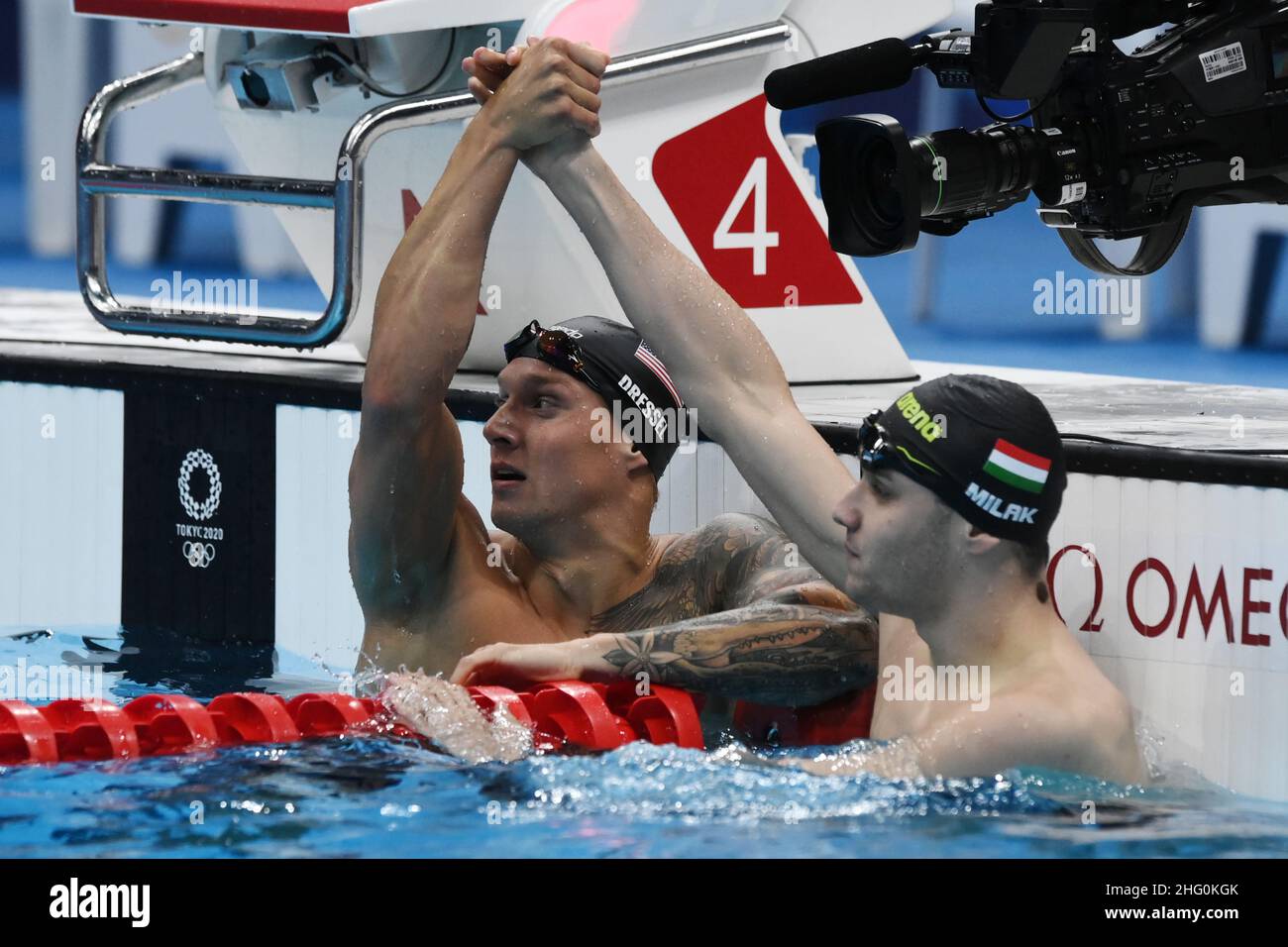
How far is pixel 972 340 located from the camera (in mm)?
8586

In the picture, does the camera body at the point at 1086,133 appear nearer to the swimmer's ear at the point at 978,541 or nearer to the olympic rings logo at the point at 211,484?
the swimmer's ear at the point at 978,541

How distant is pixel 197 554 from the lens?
4770mm

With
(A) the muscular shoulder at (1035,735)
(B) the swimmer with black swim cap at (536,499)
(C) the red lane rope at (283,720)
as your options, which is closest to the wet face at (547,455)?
(B) the swimmer with black swim cap at (536,499)

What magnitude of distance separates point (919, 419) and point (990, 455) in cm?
12

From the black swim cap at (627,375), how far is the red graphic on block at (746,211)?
3.57 ft

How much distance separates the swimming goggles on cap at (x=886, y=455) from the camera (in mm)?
2811

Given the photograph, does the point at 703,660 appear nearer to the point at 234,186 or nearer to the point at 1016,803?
the point at 1016,803

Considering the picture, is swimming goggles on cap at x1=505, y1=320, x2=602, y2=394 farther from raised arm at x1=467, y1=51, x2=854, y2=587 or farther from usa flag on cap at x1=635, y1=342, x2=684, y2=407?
raised arm at x1=467, y1=51, x2=854, y2=587

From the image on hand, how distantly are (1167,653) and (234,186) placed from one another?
244 cm

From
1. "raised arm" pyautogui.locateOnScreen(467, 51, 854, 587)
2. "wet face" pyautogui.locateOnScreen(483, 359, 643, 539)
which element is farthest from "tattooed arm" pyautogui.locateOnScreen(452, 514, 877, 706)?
"wet face" pyautogui.locateOnScreen(483, 359, 643, 539)

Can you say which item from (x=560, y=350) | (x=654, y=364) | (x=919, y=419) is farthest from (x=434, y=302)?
(x=919, y=419)

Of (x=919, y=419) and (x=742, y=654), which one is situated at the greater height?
(x=919, y=419)

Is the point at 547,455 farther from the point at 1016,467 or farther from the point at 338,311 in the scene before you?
the point at 338,311

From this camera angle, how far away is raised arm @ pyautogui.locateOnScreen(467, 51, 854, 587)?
3.13m
